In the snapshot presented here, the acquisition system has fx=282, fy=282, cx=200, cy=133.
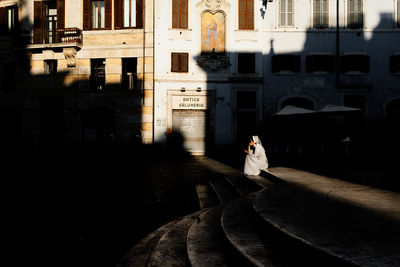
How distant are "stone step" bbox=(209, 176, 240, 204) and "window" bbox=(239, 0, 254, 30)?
44.6ft

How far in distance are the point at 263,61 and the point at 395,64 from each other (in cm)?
882

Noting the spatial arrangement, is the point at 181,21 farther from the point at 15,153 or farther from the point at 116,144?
the point at 15,153

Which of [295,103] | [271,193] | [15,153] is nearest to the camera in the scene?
[271,193]

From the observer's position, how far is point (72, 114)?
19422 mm

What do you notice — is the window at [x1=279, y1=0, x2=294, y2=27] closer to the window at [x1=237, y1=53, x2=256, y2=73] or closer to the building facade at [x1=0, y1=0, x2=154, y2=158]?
the window at [x1=237, y1=53, x2=256, y2=73]

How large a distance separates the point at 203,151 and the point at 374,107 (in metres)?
11.9

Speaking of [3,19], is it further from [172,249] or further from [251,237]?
[251,237]

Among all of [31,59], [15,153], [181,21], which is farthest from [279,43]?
[15,153]

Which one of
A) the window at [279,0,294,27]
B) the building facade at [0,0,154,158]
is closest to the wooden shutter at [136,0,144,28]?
the building facade at [0,0,154,158]

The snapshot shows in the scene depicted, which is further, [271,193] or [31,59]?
[31,59]

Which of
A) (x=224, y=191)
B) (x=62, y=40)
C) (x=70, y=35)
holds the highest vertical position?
(x=70, y=35)

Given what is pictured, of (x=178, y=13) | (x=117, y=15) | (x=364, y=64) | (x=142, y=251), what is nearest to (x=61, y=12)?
(x=117, y=15)

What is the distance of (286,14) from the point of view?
19047 millimetres

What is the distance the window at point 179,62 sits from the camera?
1898cm
